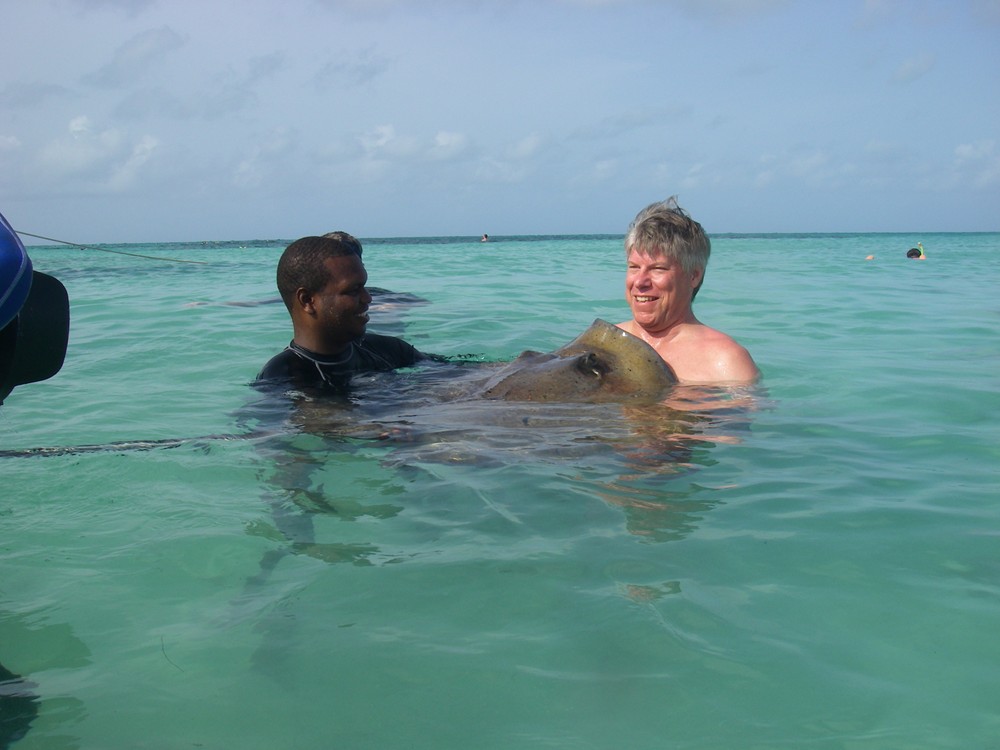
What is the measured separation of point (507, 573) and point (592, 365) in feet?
6.47

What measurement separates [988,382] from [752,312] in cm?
525

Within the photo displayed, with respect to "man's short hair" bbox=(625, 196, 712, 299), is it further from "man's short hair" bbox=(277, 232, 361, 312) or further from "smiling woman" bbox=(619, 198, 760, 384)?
"man's short hair" bbox=(277, 232, 361, 312)

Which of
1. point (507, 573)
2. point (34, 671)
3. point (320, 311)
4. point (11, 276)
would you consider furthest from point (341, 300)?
point (11, 276)

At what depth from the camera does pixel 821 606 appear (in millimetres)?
2500

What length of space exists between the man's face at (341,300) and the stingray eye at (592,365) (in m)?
1.51

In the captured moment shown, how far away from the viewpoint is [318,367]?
5.32 metres

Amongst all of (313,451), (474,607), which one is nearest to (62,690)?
(474,607)

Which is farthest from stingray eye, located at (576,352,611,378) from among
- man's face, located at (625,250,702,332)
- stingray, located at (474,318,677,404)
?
man's face, located at (625,250,702,332)

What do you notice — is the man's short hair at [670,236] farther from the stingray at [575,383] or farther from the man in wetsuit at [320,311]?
the man in wetsuit at [320,311]

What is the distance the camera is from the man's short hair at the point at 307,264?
5.23 m

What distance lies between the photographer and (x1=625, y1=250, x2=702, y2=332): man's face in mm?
4742

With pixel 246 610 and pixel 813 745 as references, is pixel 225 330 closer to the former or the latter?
pixel 246 610

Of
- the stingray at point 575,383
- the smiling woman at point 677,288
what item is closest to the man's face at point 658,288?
the smiling woman at point 677,288

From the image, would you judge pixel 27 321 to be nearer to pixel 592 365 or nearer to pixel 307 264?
pixel 592 365
